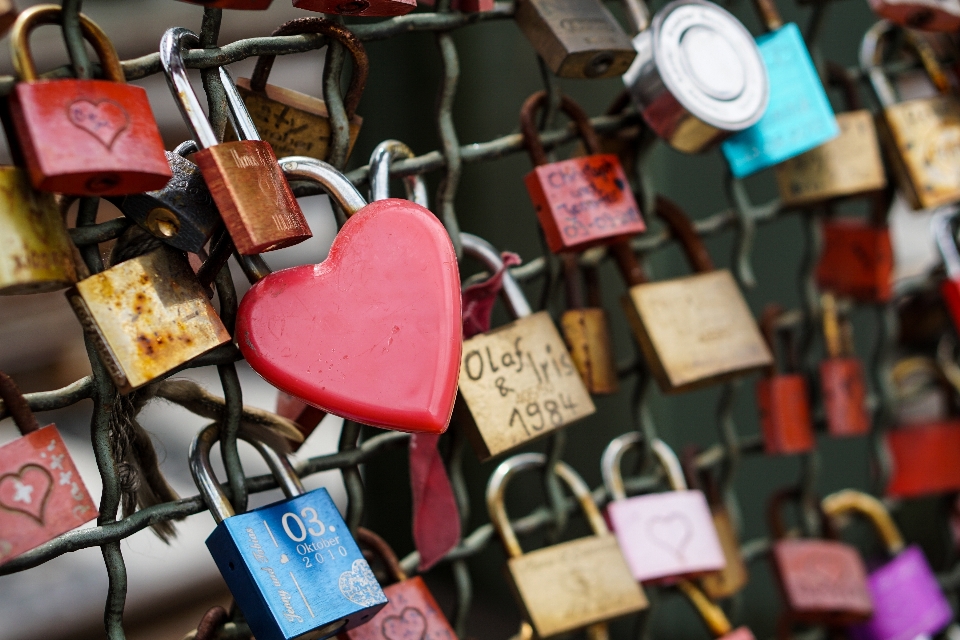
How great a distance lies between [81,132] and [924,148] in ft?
2.62

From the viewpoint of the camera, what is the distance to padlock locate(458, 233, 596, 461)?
0.64 metres

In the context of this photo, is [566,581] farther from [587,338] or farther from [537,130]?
[537,130]

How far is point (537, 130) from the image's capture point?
2.37ft

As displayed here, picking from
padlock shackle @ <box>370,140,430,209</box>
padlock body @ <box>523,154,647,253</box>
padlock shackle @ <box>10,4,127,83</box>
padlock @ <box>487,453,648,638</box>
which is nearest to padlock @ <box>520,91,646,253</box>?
padlock body @ <box>523,154,647,253</box>

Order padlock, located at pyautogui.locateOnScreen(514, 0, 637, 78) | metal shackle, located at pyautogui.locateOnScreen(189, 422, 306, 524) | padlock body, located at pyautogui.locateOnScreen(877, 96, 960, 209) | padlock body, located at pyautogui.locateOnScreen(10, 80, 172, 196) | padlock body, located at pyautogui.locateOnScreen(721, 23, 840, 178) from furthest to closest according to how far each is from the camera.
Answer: padlock body, located at pyautogui.locateOnScreen(877, 96, 960, 209), padlock body, located at pyautogui.locateOnScreen(721, 23, 840, 178), padlock, located at pyautogui.locateOnScreen(514, 0, 637, 78), metal shackle, located at pyautogui.locateOnScreen(189, 422, 306, 524), padlock body, located at pyautogui.locateOnScreen(10, 80, 172, 196)

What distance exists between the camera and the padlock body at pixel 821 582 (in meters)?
0.86

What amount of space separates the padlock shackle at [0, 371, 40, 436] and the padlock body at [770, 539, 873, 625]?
2.26 ft

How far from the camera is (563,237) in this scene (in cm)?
67

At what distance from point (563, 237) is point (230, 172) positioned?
0.89 feet

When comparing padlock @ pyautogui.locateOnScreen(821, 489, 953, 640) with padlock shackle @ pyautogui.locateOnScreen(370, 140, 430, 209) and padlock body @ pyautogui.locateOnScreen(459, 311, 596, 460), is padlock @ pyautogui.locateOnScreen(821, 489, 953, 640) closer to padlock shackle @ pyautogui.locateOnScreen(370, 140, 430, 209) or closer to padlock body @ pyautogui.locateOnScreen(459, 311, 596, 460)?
padlock body @ pyautogui.locateOnScreen(459, 311, 596, 460)

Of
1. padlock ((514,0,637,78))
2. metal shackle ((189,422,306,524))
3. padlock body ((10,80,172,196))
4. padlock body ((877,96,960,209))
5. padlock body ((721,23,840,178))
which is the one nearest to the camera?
padlock body ((10,80,172,196))

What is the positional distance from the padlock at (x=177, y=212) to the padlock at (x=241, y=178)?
0.02m

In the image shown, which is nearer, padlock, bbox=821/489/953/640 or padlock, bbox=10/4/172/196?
padlock, bbox=10/4/172/196

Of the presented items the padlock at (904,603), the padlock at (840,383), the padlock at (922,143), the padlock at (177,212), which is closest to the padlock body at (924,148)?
the padlock at (922,143)
